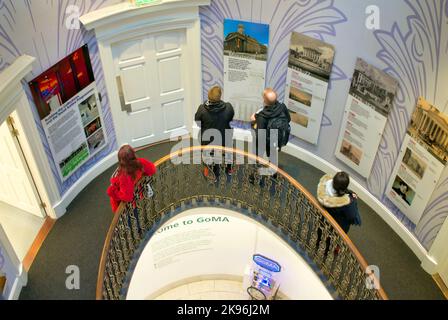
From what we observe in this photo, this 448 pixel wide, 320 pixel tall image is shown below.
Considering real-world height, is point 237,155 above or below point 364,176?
above

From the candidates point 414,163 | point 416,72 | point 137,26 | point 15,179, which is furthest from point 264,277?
point 137,26

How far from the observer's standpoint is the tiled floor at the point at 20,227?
24.9ft

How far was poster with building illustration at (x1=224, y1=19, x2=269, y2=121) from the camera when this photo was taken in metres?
8.14

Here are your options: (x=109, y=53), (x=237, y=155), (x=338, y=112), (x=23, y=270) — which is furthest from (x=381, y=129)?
(x=23, y=270)

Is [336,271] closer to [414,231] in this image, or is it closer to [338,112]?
[414,231]

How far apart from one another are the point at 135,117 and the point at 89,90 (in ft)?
4.09

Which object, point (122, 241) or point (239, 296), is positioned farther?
point (239, 296)

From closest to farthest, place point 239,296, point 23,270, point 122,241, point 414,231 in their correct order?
point 122,241 < point 23,270 < point 414,231 < point 239,296

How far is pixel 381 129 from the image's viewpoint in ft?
24.4

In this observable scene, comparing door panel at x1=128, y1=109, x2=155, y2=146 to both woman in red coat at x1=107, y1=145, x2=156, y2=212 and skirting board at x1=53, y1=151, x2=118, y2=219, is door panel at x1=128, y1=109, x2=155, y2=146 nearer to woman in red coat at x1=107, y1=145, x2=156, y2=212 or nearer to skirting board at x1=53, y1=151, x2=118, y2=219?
skirting board at x1=53, y1=151, x2=118, y2=219

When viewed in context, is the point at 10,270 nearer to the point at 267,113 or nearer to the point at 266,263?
the point at 266,263

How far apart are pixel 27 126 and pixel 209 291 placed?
4.08 meters

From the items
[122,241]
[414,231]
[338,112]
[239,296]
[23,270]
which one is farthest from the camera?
[239,296]

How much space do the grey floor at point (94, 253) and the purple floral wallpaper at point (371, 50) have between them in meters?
0.40
